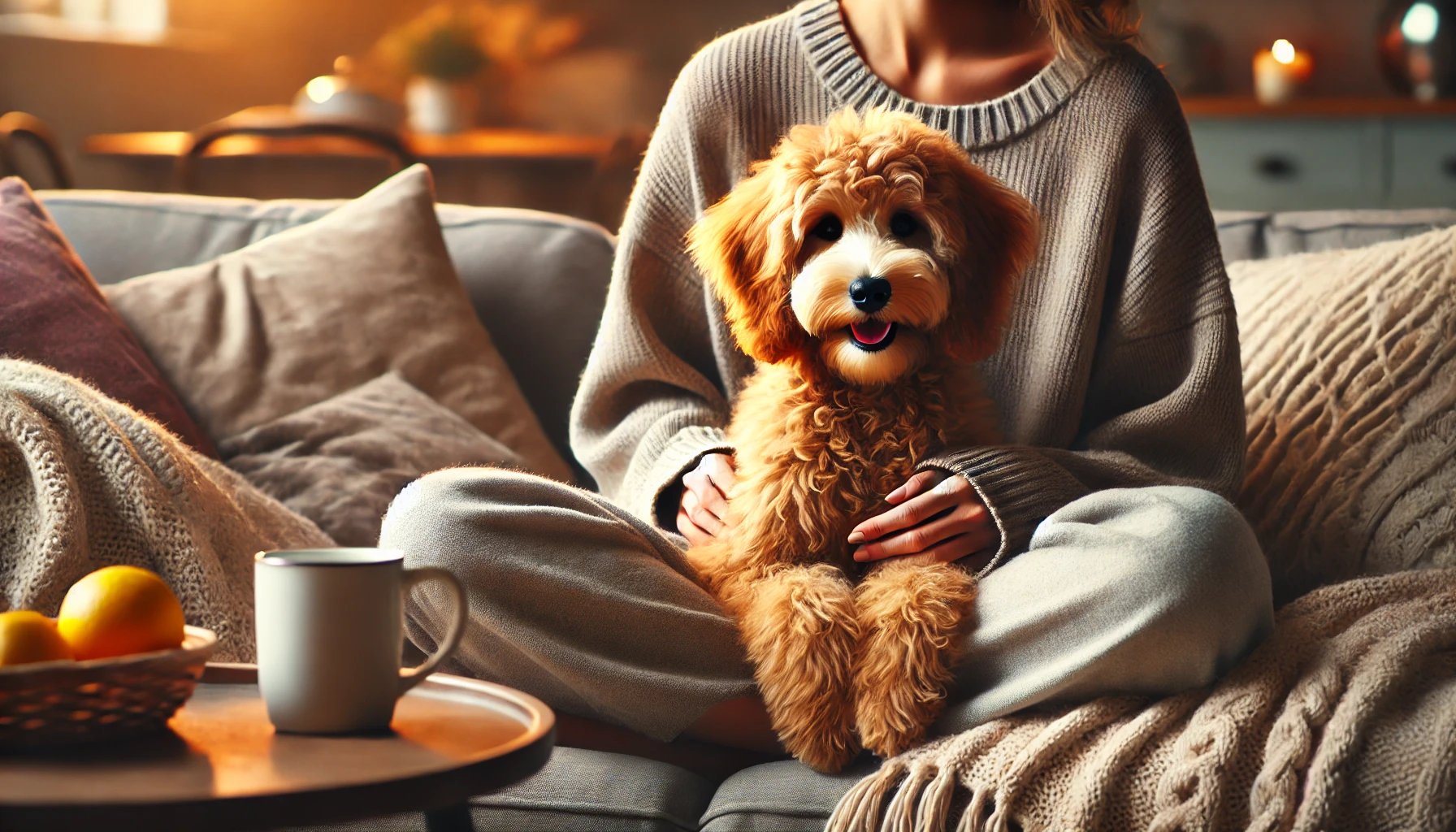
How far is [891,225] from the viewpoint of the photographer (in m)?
1.08

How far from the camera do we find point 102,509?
1171mm

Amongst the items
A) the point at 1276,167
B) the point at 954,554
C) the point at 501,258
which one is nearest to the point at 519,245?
the point at 501,258

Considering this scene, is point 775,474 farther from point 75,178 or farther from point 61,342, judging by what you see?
point 75,178

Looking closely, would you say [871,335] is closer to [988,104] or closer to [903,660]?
[903,660]

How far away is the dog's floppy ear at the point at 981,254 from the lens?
111cm

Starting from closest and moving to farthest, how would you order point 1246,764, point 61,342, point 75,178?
point 1246,764, point 61,342, point 75,178

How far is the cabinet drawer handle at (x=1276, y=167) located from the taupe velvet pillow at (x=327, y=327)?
2406 millimetres

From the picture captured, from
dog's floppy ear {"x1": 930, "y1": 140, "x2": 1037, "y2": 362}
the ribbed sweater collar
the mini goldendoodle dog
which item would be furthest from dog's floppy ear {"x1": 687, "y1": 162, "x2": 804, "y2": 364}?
the ribbed sweater collar

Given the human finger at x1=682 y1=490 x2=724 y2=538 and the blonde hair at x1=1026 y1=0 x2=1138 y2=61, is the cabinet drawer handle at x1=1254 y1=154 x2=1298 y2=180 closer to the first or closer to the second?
the blonde hair at x1=1026 y1=0 x2=1138 y2=61

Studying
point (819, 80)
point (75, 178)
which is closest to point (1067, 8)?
point (819, 80)

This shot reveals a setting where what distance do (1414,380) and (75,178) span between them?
3.13 m

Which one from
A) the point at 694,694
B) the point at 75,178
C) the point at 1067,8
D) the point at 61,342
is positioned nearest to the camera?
the point at 694,694

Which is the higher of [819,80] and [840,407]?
[819,80]

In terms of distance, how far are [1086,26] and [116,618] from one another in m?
1.09
